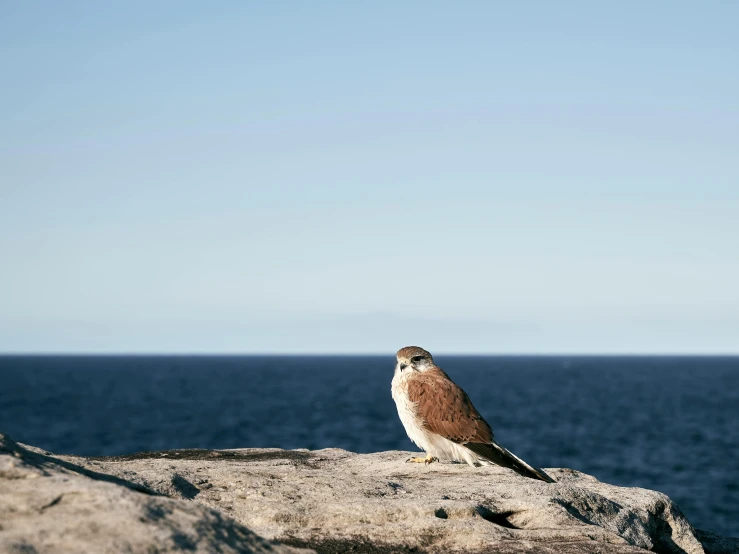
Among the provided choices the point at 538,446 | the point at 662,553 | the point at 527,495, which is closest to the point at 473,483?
the point at 527,495

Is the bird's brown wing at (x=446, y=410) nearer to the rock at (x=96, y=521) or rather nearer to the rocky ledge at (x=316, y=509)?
the rocky ledge at (x=316, y=509)

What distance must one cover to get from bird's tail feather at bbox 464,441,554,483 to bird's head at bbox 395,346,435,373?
1526 millimetres

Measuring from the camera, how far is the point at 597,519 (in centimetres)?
795

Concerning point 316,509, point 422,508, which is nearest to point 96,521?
point 316,509

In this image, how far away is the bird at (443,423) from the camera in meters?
10.2

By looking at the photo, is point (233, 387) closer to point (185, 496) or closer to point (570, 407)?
point (570, 407)

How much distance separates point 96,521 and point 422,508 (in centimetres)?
315

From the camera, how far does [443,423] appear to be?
34.6 ft

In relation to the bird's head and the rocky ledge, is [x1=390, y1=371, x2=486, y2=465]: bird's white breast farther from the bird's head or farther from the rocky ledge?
the bird's head

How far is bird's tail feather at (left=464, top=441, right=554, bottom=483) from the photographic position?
9.54 meters

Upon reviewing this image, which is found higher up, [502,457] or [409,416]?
[409,416]

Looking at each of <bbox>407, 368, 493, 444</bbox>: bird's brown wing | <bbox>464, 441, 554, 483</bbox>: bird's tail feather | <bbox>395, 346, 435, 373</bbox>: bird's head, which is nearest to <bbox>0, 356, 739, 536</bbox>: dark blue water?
<bbox>395, 346, 435, 373</bbox>: bird's head

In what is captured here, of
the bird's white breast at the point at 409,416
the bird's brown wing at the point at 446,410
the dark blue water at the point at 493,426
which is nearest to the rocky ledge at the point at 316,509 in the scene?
the bird's white breast at the point at 409,416

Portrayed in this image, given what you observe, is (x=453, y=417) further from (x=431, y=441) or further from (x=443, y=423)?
(x=431, y=441)
